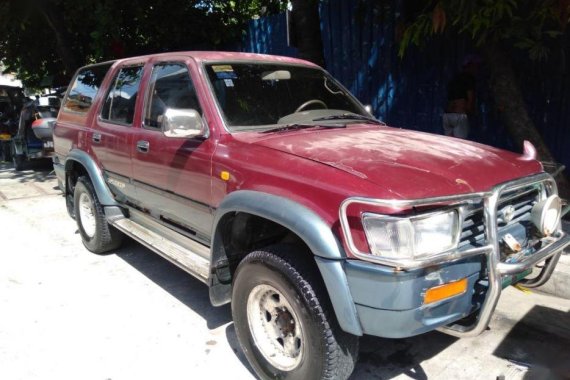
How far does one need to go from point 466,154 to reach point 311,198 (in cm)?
109

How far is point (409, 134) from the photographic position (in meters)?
3.50

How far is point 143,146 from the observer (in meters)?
3.97

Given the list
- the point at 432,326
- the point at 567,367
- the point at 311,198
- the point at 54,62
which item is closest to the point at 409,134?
the point at 311,198

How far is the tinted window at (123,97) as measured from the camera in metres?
4.33

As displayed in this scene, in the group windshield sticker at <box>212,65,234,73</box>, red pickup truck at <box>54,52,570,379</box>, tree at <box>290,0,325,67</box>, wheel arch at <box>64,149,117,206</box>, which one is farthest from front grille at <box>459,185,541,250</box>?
tree at <box>290,0,325,67</box>

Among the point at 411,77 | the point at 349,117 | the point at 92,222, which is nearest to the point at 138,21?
the point at 411,77

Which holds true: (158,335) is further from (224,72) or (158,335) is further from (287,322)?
(224,72)

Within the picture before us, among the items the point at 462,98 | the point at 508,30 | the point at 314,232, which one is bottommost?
the point at 314,232

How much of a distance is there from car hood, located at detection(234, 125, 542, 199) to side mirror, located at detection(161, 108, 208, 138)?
0.99 ft

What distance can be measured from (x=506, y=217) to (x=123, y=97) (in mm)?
3452

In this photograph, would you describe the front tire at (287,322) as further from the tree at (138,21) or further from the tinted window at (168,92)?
the tree at (138,21)

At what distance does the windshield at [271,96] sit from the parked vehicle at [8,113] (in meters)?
10.3

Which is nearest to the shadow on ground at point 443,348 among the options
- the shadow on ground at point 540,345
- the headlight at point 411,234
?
the shadow on ground at point 540,345

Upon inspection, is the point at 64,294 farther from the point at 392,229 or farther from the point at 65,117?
the point at 392,229
